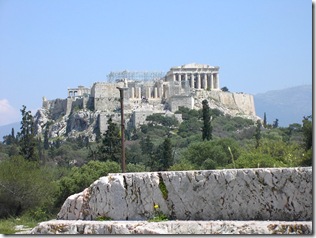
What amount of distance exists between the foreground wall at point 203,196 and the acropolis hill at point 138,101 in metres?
83.5

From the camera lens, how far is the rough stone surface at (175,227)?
7.88m

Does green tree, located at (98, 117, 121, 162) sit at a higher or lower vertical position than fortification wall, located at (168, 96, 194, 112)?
lower

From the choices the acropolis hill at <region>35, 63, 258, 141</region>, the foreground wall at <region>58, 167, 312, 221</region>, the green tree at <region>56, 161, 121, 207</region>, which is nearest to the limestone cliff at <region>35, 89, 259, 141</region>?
the acropolis hill at <region>35, 63, 258, 141</region>

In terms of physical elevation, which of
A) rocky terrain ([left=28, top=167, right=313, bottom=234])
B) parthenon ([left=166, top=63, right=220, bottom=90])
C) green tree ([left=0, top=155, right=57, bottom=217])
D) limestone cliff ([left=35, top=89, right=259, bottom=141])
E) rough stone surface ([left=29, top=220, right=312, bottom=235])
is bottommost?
green tree ([left=0, top=155, right=57, bottom=217])

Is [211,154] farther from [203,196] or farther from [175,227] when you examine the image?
[175,227]

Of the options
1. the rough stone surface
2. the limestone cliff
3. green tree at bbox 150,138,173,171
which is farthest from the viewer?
the limestone cliff

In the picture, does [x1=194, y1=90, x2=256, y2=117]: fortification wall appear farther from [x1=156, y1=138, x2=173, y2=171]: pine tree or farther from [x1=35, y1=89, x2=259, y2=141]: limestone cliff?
[x1=156, y1=138, x2=173, y2=171]: pine tree

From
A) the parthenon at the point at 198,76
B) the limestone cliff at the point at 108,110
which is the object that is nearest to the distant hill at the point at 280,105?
the parthenon at the point at 198,76

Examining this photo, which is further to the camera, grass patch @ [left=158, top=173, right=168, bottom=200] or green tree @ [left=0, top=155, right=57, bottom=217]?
green tree @ [left=0, top=155, right=57, bottom=217]

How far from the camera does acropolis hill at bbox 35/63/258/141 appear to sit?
97387 millimetres

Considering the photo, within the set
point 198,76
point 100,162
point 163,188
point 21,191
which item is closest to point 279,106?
point 198,76

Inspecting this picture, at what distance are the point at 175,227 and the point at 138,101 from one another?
3750 inches

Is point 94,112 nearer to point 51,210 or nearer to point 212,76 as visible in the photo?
point 212,76

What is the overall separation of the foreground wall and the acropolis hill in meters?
83.5
